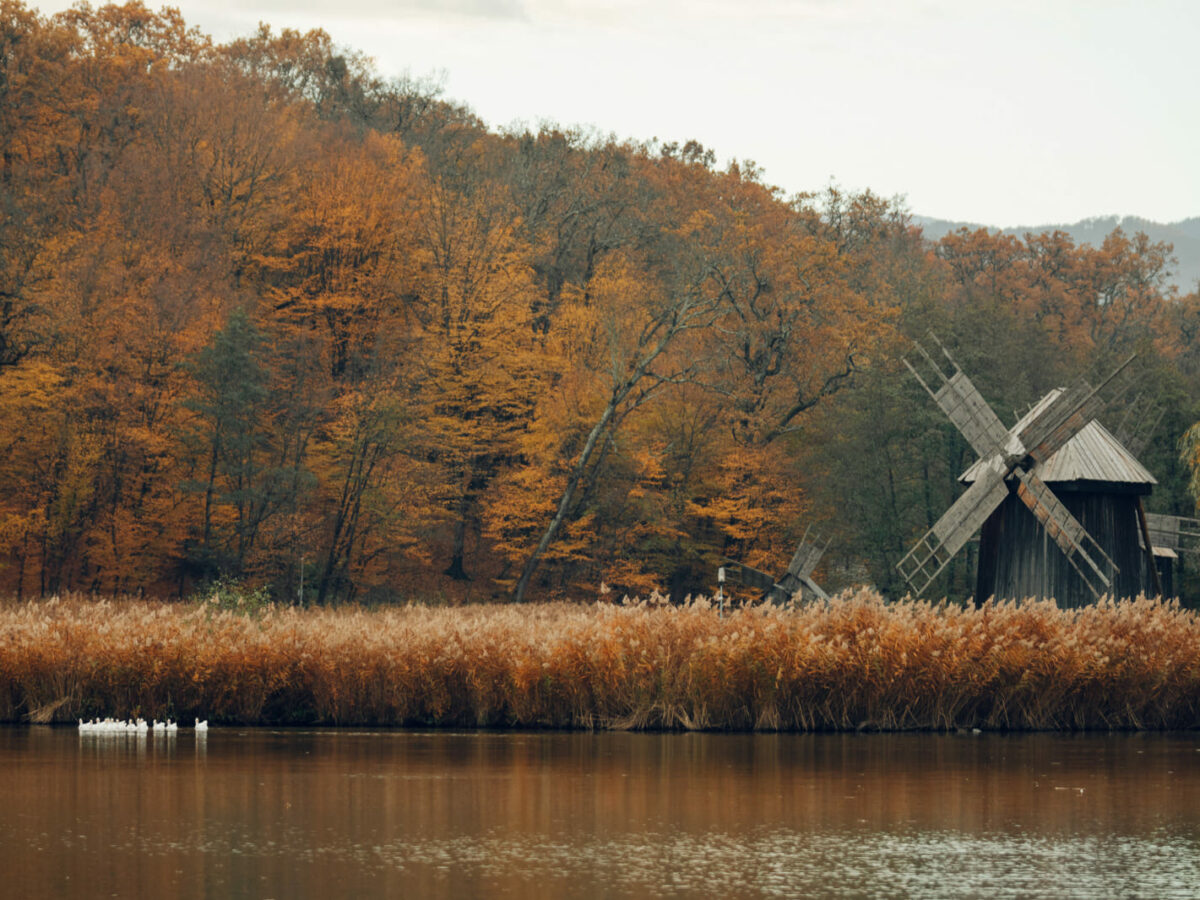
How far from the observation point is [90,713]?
2094cm

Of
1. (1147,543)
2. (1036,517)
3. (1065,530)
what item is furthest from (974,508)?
(1147,543)

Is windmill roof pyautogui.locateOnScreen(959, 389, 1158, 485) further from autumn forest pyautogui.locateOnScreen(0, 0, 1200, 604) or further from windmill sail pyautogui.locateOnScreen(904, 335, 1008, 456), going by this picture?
autumn forest pyautogui.locateOnScreen(0, 0, 1200, 604)

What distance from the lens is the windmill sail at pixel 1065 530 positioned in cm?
3059

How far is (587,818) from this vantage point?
13195 mm

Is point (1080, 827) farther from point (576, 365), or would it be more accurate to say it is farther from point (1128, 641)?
point (576, 365)

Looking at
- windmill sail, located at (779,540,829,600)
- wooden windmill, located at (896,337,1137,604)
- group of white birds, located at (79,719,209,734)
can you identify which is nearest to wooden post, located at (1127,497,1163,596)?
wooden windmill, located at (896,337,1137,604)

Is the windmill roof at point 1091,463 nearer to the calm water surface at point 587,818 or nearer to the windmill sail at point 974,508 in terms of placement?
the windmill sail at point 974,508

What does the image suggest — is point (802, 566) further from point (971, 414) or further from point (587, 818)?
point (587, 818)

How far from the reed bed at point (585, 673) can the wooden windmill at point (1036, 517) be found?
986cm

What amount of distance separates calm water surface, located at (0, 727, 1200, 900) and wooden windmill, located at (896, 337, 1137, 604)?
12231mm

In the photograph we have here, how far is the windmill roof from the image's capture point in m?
31.6

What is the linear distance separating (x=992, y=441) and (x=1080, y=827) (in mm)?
20996

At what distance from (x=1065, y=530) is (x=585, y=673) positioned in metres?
13.8

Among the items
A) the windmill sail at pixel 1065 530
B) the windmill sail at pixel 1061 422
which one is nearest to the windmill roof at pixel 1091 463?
the windmill sail at pixel 1061 422
